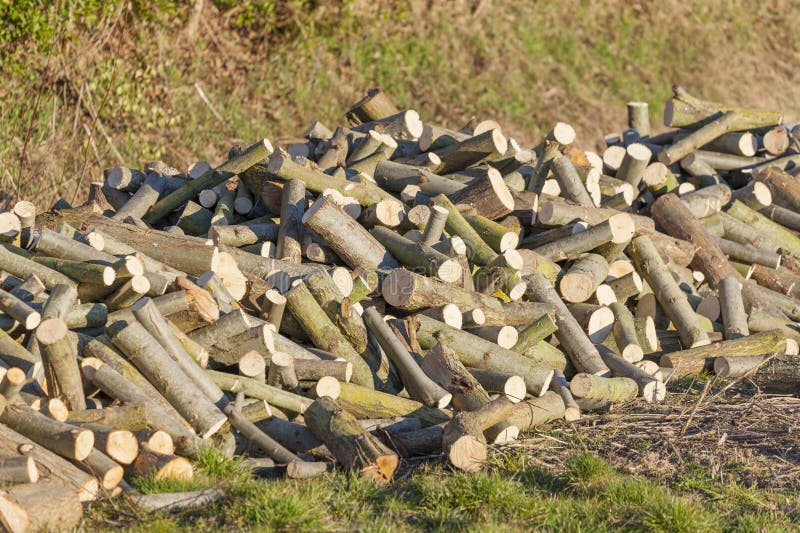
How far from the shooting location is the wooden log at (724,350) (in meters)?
6.45

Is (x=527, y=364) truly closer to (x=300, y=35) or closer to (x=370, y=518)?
(x=370, y=518)

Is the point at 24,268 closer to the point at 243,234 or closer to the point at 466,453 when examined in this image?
the point at 243,234

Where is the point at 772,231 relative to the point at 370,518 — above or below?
below

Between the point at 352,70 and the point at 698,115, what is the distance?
6937 millimetres

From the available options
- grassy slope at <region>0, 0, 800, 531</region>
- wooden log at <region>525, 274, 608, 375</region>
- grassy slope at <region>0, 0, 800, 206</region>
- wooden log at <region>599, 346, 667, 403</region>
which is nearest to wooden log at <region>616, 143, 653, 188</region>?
wooden log at <region>525, 274, 608, 375</region>

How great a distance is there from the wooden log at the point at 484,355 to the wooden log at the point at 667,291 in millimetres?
1546

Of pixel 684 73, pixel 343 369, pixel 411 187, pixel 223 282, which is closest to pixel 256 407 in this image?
pixel 343 369

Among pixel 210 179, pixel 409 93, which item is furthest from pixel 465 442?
pixel 409 93

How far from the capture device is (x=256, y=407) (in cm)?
501

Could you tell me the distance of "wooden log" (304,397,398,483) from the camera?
15.0 ft

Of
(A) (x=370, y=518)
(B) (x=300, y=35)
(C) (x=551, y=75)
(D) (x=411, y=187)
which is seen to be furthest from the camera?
(C) (x=551, y=75)

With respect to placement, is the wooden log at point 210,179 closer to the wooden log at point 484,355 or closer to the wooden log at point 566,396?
the wooden log at point 484,355

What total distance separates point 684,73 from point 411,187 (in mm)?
13239

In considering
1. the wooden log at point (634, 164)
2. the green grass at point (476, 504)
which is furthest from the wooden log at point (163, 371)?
the wooden log at point (634, 164)
